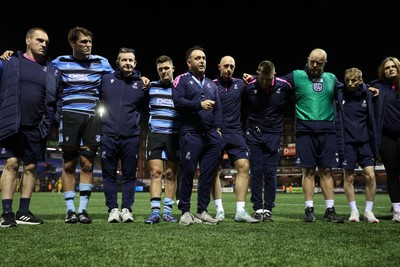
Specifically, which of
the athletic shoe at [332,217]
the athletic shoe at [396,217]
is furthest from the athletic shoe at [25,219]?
the athletic shoe at [396,217]

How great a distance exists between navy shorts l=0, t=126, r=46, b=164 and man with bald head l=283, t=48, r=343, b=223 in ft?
11.5

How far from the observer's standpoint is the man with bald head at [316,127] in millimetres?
5488

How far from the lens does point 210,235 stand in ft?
12.1

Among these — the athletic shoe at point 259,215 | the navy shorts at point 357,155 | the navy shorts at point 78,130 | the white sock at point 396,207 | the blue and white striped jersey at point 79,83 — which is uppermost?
the blue and white striped jersey at point 79,83

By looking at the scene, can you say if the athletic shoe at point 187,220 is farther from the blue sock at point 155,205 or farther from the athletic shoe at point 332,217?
the athletic shoe at point 332,217

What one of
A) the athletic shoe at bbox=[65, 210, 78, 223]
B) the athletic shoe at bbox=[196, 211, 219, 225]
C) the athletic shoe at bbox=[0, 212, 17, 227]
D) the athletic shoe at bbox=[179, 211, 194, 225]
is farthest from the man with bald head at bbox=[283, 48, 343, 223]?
the athletic shoe at bbox=[0, 212, 17, 227]

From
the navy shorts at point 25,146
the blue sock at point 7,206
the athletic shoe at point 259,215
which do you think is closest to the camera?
the blue sock at point 7,206

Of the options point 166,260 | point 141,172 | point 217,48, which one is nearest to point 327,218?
point 166,260

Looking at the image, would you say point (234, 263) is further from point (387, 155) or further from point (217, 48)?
point (217, 48)

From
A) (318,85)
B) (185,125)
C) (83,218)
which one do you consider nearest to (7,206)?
(83,218)

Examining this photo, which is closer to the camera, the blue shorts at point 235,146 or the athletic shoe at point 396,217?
the athletic shoe at point 396,217

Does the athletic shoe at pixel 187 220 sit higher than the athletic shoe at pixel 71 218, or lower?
higher

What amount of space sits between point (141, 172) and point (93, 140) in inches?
2877

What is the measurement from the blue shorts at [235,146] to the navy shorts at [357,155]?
1492 mm
